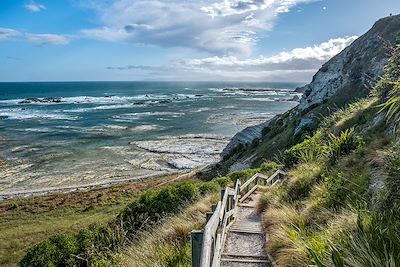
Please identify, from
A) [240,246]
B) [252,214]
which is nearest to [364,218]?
[240,246]

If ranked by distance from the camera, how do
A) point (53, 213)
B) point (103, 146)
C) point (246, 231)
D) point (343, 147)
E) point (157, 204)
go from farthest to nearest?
point (103, 146) < point (53, 213) < point (157, 204) < point (343, 147) < point (246, 231)

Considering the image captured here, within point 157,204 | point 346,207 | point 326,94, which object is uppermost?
point 326,94

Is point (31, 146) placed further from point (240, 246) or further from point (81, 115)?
point (240, 246)

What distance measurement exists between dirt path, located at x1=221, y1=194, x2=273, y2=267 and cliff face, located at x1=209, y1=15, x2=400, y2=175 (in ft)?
66.9

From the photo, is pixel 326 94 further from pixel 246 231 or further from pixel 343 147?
pixel 246 231

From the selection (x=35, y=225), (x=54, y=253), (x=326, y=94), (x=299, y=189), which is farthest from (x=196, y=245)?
(x=326, y=94)

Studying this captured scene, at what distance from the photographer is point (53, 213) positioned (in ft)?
90.0

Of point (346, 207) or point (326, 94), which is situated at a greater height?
point (326, 94)

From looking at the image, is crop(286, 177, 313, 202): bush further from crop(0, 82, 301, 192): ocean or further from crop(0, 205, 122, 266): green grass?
crop(0, 82, 301, 192): ocean

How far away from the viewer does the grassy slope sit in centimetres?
2072

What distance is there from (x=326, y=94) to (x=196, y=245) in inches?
1495

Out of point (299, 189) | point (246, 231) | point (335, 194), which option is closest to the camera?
point (335, 194)

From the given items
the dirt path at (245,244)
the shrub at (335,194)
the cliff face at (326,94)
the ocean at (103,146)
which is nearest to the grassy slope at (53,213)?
the ocean at (103,146)

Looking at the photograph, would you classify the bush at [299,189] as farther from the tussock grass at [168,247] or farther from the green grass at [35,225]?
the green grass at [35,225]
